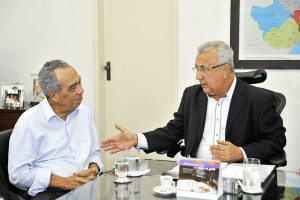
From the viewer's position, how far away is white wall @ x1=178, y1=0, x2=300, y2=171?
384 centimetres

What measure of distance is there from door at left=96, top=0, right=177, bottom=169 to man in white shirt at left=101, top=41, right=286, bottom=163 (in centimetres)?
153

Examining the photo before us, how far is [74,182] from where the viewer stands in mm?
2332

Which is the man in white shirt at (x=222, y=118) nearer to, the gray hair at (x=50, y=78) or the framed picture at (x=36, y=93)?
the gray hair at (x=50, y=78)

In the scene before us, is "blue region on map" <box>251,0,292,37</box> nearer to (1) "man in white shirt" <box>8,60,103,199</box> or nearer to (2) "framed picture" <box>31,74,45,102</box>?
(1) "man in white shirt" <box>8,60,103,199</box>

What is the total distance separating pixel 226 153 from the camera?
7.54 feet

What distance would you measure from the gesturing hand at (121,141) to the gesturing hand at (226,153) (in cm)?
56

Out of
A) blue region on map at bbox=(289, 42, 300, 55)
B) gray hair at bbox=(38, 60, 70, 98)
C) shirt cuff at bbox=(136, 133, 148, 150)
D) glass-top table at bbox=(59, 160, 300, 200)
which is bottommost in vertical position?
glass-top table at bbox=(59, 160, 300, 200)

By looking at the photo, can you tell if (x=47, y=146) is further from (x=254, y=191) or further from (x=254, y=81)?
(x=254, y=81)

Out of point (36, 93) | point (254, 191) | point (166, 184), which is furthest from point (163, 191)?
point (36, 93)

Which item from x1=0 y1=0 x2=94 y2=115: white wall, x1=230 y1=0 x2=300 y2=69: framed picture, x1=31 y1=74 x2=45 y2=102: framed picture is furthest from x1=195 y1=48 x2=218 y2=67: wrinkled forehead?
x1=31 y1=74 x2=45 y2=102: framed picture

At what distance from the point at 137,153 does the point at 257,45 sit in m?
2.22

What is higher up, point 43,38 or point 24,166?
point 43,38

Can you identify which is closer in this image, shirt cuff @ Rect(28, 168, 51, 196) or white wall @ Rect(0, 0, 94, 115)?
shirt cuff @ Rect(28, 168, 51, 196)

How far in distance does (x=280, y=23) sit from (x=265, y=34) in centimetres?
17
